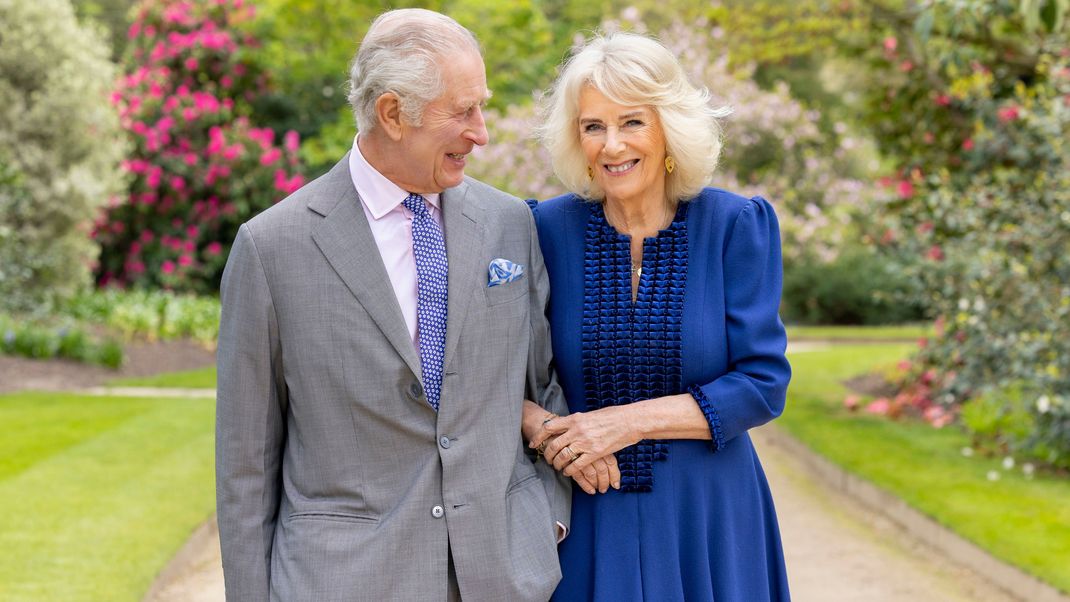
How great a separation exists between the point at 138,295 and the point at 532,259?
12.7 m

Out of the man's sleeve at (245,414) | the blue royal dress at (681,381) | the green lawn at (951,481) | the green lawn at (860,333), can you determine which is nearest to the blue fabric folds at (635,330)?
the blue royal dress at (681,381)

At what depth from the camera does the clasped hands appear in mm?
2752

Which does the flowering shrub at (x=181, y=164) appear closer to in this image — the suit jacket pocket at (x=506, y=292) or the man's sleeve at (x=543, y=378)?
the man's sleeve at (x=543, y=378)

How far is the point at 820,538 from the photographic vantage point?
629cm

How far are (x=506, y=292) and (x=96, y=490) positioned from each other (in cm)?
473

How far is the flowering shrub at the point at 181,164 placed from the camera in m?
16.5

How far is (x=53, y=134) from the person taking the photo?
13.2 meters

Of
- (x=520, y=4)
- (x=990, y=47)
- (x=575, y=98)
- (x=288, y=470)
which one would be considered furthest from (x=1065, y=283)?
(x=520, y=4)

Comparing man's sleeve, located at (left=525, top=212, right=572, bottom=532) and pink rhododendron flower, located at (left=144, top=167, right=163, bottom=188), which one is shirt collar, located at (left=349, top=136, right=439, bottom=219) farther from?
pink rhododendron flower, located at (left=144, top=167, right=163, bottom=188)

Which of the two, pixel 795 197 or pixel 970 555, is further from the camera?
pixel 795 197

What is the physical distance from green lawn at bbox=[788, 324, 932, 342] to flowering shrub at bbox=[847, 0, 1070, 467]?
23.3 feet

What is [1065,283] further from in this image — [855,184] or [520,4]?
[520,4]

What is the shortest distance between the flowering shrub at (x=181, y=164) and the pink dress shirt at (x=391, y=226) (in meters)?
14.1

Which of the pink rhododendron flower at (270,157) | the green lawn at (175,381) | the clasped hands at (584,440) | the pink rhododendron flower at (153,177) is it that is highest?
the pink rhododendron flower at (270,157)
